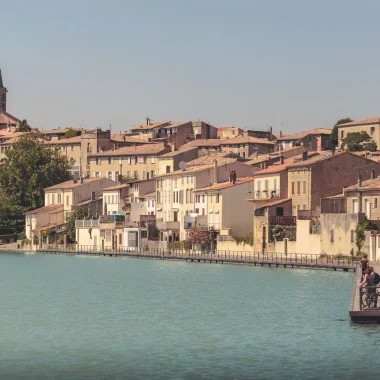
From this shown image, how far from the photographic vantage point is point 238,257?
86938 mm

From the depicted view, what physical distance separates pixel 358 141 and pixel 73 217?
1390 inches

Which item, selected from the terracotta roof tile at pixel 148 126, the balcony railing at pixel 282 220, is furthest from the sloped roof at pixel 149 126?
the balcony railing at pixel 282 220

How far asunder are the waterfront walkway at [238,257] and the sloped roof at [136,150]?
28663 mm

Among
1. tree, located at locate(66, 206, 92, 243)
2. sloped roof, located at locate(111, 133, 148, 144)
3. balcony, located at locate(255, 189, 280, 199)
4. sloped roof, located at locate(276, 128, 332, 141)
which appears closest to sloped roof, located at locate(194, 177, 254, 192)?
balcony, located at locate(255, 189, 280, 199)

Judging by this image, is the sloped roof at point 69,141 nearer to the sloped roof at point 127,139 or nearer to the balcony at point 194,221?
the sloped roof at point 127,139

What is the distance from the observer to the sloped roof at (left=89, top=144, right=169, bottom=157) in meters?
142

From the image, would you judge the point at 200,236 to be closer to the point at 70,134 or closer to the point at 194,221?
the point at 194,221

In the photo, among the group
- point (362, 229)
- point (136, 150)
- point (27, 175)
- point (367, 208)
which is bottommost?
point (362, 229)

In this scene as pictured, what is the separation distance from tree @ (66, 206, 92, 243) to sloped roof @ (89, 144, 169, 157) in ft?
61.4

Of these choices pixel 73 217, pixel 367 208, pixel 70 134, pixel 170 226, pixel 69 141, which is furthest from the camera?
pixel 70 134

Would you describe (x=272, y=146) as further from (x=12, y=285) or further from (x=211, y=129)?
(x=12, y=285)

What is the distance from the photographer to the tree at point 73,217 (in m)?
123

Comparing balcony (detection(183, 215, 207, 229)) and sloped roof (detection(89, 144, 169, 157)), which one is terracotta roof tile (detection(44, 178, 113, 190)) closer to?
sloped roof (detection(89, 144, 169, 157))

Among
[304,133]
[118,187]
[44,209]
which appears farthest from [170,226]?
[304,133]
